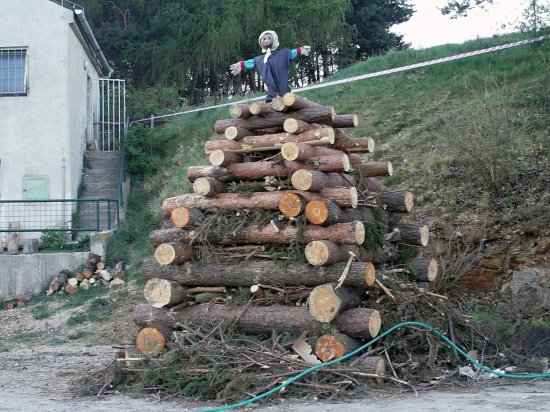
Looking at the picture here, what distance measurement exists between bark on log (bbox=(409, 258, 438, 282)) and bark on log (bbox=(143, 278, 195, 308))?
3328mm

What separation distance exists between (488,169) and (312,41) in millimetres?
18498

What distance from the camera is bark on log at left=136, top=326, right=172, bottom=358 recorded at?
931 cm

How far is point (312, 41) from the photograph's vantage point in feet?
100

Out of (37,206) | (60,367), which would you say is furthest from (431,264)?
(37,206)

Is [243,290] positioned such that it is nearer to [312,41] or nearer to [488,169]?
[488,169]

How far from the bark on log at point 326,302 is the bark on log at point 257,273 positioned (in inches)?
8.3

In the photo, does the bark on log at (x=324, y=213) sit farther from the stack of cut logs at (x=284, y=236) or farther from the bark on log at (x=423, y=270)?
the bark on log at (x=423, y=270)

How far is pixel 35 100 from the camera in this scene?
1933 centimetres

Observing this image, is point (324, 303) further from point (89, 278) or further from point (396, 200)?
point (89, 278)

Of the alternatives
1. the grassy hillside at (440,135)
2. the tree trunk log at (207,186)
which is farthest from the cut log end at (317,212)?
the grassy hillside at (440,135)

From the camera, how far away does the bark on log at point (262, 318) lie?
336 inches

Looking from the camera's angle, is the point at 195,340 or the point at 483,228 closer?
the point at 195,340

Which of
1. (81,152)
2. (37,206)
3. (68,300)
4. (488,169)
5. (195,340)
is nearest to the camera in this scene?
(195,340)

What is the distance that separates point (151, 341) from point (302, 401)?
242 centimetres
